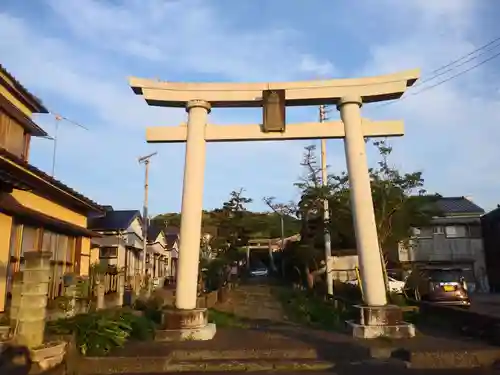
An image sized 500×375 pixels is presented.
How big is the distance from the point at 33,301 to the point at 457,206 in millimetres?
35269

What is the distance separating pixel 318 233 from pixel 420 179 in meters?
8.93

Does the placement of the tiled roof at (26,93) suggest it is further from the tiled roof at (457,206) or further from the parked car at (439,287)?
the tiled roof at (457,206)

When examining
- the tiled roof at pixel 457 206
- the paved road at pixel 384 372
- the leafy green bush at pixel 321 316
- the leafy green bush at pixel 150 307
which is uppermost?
the tiled roof at pixel 457 206

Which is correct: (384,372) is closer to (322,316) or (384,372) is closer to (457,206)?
(322,316)

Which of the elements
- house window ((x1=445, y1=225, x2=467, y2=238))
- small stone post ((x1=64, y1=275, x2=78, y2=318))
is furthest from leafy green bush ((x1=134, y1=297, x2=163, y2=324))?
house window ((x1=445, y1=225, x2=467, y2=238))

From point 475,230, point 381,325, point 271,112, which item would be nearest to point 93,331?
point 381,325

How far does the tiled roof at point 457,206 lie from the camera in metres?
34.3

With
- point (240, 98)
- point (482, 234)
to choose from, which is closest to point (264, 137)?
point (240, 98)

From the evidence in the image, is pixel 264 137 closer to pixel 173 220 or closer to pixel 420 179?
pixel 420 179

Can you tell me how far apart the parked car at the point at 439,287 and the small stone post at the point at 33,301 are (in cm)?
1478

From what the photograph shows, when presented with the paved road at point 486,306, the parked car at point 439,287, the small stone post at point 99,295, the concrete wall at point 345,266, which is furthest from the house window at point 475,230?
the small stone post at point 99,295

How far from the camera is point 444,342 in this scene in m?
9.43

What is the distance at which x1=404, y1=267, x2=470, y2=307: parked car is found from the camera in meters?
16.8

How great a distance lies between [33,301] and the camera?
7.22 metres
